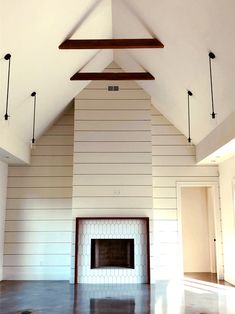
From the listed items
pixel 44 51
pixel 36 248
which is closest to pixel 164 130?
pixel 44 51

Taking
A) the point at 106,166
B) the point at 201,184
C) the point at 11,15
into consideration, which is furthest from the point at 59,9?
the point at 201,184

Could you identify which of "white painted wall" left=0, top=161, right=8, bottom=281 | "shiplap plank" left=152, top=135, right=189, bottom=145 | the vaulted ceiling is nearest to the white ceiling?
the vaulted ceiling

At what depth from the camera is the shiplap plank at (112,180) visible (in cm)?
759

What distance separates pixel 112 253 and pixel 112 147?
239 centimetres

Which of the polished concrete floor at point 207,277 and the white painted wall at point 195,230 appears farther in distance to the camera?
the white painted wall at point 195,230

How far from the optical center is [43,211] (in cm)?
796

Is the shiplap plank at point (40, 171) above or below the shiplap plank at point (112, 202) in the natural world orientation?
above

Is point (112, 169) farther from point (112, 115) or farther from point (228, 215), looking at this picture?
point (228, 215)

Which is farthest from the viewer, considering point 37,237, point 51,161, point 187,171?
point 51,161

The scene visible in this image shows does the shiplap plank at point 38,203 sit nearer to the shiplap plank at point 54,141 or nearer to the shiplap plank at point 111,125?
the shiplap plank at point 54,141

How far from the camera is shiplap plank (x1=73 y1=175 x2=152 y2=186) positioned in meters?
7.59

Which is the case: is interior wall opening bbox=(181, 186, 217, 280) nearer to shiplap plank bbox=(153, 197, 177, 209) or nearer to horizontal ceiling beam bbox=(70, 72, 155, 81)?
shiplap plank bbox=(153, 197, 177, 209)

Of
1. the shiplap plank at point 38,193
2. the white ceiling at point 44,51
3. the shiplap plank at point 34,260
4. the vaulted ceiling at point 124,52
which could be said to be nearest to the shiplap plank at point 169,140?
the vaulted ceiling at point 124,52

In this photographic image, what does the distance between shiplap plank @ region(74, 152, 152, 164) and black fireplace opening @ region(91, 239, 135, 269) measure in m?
1.75
